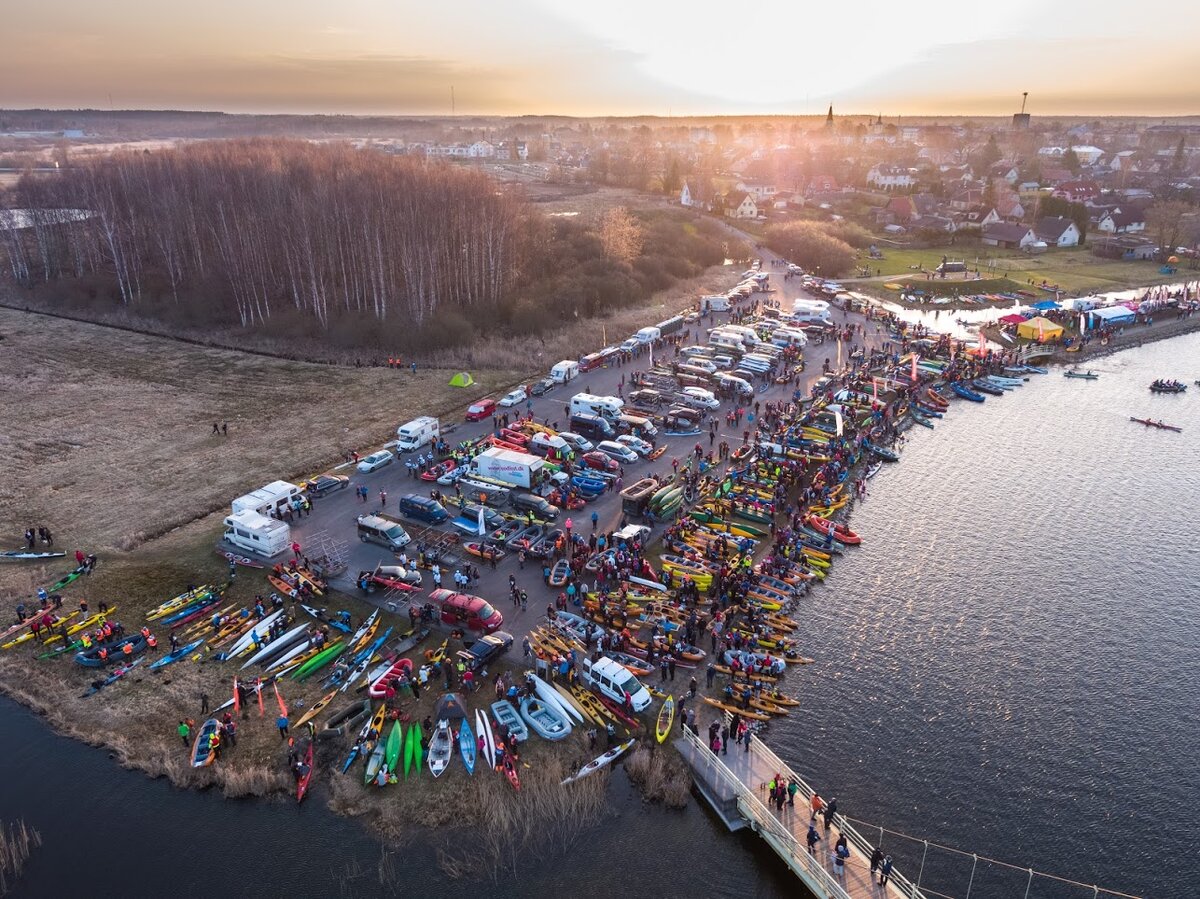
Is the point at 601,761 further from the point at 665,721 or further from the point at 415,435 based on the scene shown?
the point at 415,435

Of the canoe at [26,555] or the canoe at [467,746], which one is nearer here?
the canoe at [467,746]

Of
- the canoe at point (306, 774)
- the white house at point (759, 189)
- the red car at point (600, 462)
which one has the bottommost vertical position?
the canoe at point (306, 774)

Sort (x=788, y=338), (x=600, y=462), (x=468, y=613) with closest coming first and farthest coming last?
1. (x=468, y=613)
2. (x=600, y=462)
3. (x=788, y=338)

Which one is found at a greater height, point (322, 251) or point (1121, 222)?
point (1121, 222)

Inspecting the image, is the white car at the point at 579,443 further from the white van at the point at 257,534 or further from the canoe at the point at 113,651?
the canoe at the point at 113,651

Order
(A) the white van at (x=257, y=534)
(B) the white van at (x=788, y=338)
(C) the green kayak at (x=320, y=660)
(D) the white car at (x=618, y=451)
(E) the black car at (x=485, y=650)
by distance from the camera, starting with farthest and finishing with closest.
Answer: (B) the white van at (x=788, y=338) → (D) the white car at (x=618, y=451) → (A) the white van at (x=257, y=534) → (C) the green kayak at (x=320, y=660) → (E) the black car at (x=485, y=650)

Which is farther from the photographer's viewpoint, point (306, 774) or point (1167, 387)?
point (1167, 387)

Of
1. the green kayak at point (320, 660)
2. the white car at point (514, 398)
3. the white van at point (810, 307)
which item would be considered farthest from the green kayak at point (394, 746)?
the white van at point (810, 307)

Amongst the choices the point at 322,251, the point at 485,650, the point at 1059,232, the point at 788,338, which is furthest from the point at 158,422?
the point at 1059,232
